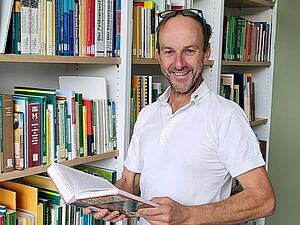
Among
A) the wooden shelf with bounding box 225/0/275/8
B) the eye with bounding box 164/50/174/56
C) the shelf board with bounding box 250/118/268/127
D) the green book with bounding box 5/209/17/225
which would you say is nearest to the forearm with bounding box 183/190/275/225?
the eye with bounding box 164/50/174/56

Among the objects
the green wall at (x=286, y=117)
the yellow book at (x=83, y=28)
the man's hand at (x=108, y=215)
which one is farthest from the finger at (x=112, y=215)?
the green wall at (x=286, y=117)

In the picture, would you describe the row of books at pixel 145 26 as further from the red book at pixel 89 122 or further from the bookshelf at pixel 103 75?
the red book at pixel 89 122

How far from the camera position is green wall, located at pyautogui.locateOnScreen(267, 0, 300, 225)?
3.18 metres

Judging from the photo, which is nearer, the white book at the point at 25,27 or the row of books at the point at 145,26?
the white book at the point at 25,27

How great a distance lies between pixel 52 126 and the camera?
1.63 meters

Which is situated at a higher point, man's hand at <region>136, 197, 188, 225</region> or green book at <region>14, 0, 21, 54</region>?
green book at <region>14, 0, 21, 54</region>

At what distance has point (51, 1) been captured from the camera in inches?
63.1

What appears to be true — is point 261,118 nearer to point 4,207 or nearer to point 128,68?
point 128,68

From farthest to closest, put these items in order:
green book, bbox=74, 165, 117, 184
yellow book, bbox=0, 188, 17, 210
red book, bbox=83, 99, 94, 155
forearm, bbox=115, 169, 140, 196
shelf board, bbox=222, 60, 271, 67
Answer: shelf board, bbox=222, 60, 271, 67, green book, bbox=74, 165, 117, 184, red book, bbox=83, 99, 94, 155, forearm, bbox=115, 169, 140, 196, yellow book, bbox=0, 188, 17, 210

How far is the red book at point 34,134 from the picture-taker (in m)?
1.54

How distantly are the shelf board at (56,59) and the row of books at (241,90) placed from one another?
1014mm

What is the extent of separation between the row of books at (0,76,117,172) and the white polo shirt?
305 mm

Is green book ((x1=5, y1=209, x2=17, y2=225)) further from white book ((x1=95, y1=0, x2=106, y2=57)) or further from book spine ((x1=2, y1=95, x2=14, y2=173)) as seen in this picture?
white book ((x1=95, y1=0, x2=106, y2=57))

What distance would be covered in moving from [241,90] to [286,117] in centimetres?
49
